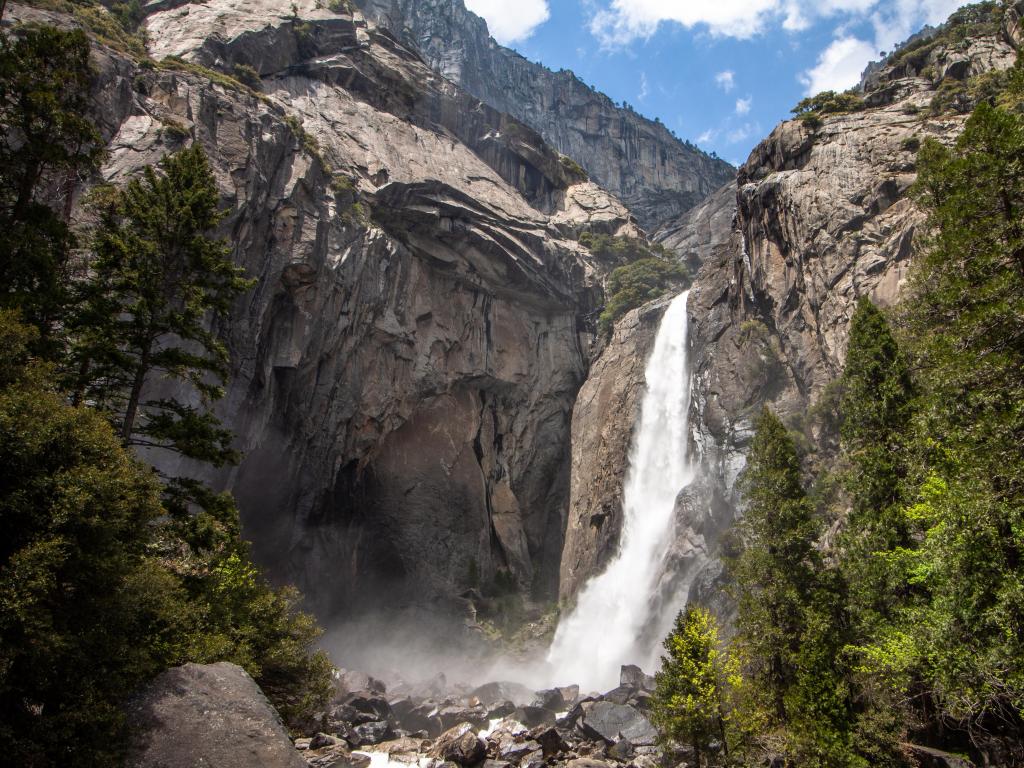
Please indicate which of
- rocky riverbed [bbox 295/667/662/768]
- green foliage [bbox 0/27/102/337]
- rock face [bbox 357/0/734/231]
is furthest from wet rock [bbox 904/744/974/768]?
rock face [bbox 357/0/734/231]

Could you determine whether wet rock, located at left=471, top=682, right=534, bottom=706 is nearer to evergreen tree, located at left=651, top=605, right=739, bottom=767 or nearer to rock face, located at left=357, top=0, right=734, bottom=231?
evergreen tree, located at left=651, top=605, right=739, bottom=767

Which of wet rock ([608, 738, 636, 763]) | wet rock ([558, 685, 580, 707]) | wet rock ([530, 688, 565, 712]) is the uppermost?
wet rock ([608, 738, 636, 763])

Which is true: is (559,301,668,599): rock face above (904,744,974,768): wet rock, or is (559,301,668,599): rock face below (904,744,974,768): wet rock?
above

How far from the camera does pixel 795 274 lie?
3550 cm

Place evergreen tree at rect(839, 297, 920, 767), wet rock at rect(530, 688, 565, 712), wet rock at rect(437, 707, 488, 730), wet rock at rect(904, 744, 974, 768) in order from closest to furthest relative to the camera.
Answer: wet rock at rect(904, 744, 974, 768), evergreen tree at rect(839, 297, 920, 767), wet rock at rect(437, 707, 488, 730), wet rock at rect(530, 688, 565, 712)

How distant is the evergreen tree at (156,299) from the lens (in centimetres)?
1414

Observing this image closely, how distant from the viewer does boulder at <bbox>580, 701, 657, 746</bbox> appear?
78.3 ft

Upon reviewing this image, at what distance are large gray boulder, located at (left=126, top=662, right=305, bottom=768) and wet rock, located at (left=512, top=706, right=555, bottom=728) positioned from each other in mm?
18566

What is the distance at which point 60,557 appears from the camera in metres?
8.85

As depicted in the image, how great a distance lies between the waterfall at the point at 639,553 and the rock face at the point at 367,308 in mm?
6592

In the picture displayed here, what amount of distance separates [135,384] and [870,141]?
37.0 metres

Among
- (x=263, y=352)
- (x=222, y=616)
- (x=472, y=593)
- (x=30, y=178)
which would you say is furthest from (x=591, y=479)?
(x=30, y=178)

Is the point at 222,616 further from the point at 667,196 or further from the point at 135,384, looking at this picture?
the point at 667,196

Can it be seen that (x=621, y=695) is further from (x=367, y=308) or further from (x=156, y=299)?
(x=367, y=308)
